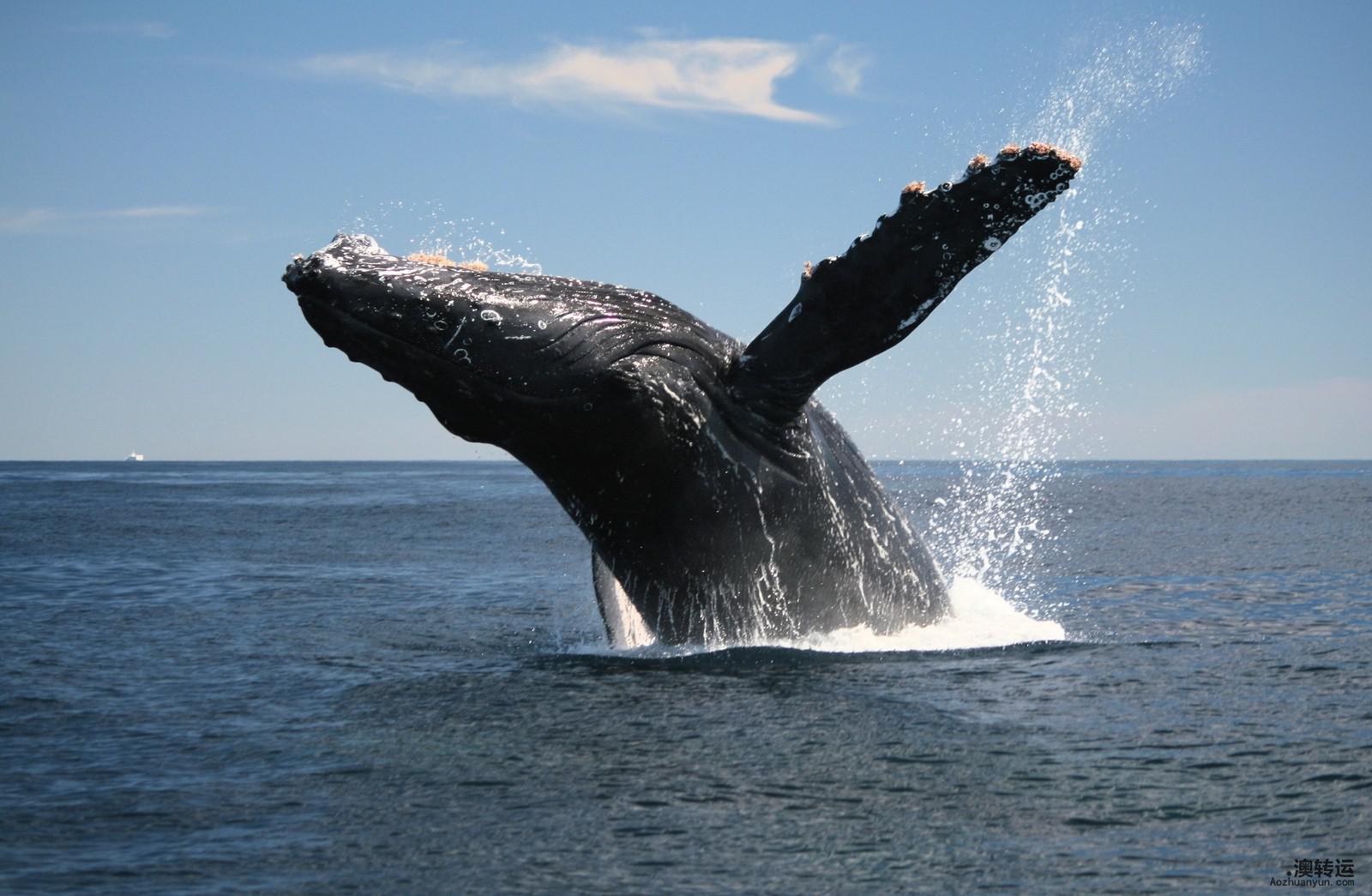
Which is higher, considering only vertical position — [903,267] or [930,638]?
[903,267]

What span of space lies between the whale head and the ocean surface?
1.59m

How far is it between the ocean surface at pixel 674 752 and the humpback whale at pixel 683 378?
0.51m

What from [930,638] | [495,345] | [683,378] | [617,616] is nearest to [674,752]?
[683,378]

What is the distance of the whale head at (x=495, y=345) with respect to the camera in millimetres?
7465

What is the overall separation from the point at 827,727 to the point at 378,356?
3.22 metres

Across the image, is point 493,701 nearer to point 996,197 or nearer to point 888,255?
point 888,255

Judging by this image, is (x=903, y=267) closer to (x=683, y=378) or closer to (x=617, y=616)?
(x=683, y=378)

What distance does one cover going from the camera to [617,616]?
950cm

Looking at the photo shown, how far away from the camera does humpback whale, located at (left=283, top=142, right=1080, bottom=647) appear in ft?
23.3

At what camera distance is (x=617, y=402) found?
25.0ft

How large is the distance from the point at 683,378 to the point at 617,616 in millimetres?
2346

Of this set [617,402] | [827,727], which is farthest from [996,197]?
[827,727]

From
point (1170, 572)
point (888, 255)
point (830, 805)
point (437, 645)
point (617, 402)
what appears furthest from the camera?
point (1170, 572)

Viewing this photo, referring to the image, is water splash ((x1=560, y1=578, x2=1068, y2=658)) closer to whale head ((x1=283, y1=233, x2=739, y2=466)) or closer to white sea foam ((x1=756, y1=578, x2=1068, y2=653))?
white sea foam ((x1=756, y1=578, x2=1068, y2=653))
